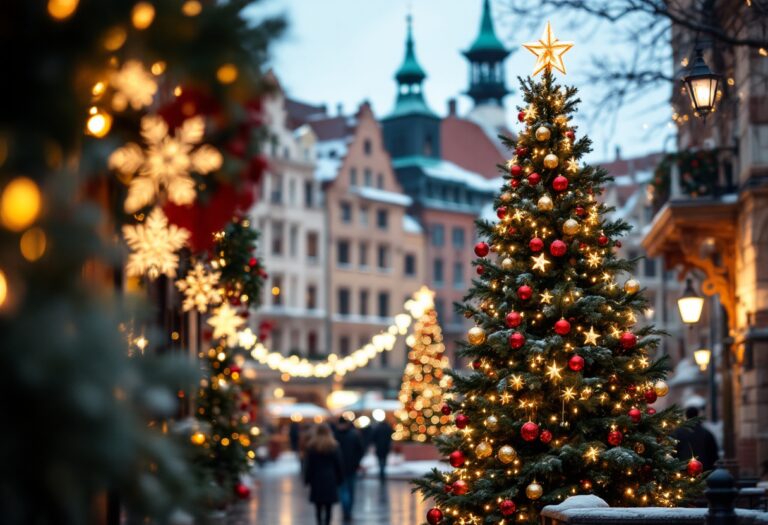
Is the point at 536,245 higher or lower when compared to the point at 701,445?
higher

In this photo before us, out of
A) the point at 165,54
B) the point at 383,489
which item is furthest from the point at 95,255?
the point at 383,489

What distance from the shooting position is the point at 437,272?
9331cm

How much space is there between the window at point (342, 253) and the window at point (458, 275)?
11120 millimetres

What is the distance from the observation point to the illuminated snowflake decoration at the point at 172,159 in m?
4.79

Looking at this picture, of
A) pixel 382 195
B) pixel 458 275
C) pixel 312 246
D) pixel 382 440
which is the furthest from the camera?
pixel 458 275

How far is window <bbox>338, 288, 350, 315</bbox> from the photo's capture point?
85562 millimetres

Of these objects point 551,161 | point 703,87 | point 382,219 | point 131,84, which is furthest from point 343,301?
point 131,84

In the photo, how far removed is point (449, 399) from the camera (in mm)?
13766

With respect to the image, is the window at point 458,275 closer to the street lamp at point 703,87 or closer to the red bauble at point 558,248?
the street lamp at point 703,87

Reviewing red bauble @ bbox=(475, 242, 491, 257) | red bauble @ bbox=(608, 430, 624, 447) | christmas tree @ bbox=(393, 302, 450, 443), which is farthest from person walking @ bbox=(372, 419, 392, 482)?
red bauble @ bbox=(608, 430, 624, 447)

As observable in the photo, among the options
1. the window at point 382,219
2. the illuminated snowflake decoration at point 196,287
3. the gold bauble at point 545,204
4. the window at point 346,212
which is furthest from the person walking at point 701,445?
the window at point 382,219

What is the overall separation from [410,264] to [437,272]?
9.90 ft

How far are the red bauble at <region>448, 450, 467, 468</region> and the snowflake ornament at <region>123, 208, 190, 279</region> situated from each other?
7704 mm

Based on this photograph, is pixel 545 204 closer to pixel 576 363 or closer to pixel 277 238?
pixel 576 363
